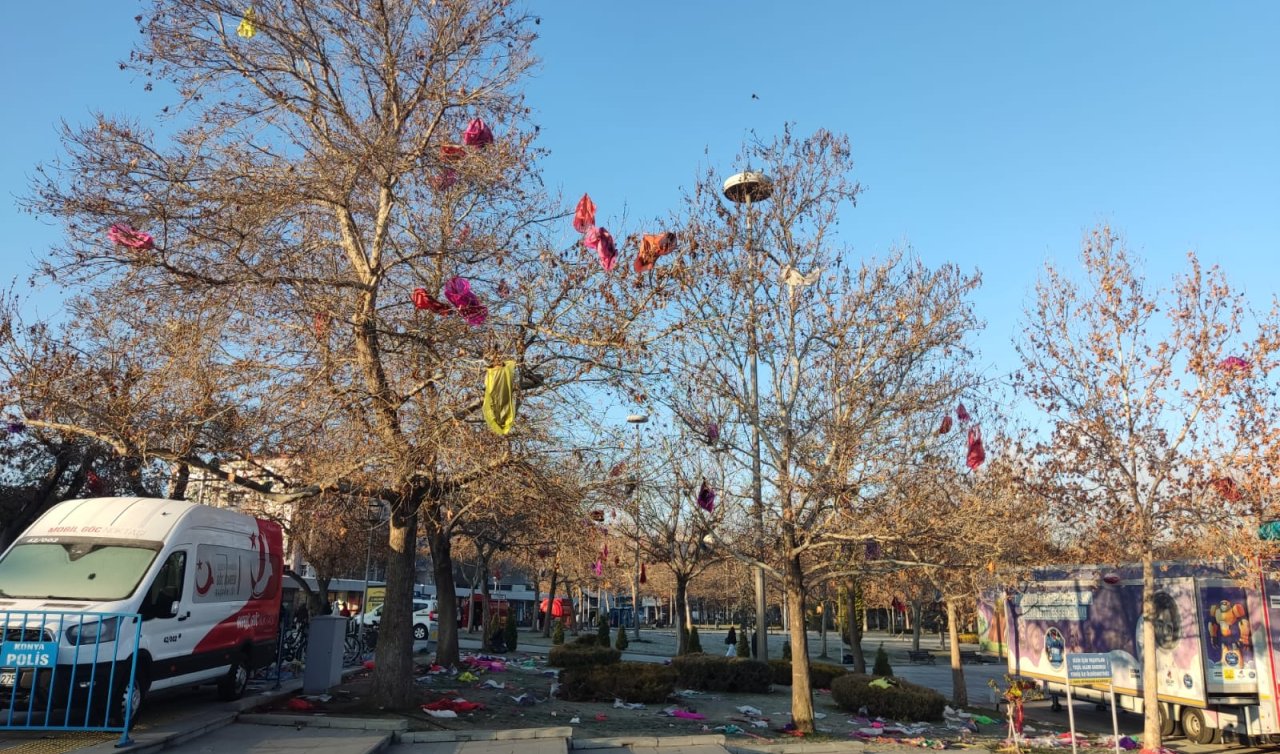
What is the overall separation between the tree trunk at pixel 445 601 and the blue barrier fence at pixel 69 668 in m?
10.5

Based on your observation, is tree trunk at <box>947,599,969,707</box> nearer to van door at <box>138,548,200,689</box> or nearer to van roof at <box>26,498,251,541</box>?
van door at <box>138,548,200,689</box>

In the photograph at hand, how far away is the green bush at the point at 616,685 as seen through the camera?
16.3 m

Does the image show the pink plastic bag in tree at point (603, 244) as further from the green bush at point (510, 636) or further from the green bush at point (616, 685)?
the green bush at point (510, 636)

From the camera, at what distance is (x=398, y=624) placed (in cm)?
1315

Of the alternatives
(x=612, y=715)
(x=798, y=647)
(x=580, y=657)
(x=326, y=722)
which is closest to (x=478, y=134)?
(x=326, y=722)

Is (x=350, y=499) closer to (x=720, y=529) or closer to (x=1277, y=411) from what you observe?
(x=720, y=529)

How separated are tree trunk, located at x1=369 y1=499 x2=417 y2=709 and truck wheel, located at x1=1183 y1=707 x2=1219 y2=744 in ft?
47.5

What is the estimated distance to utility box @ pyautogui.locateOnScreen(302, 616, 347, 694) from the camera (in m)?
14.7

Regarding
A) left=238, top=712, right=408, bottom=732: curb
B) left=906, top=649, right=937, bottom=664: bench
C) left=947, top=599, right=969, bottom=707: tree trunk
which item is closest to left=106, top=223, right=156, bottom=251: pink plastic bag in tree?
left=238, top=712, right=408, bottom=732: curb

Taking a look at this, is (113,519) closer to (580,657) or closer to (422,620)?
(580,657)

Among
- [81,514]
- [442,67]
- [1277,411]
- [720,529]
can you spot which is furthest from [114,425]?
[1277,411]

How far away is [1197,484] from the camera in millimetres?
13812

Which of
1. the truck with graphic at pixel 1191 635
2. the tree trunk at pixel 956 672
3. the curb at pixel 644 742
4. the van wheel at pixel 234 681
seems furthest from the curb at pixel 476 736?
the tree trunk at pixel 956 672

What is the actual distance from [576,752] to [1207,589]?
12.1 meters
